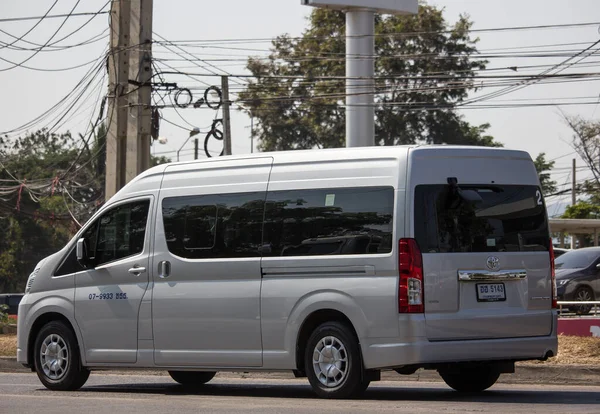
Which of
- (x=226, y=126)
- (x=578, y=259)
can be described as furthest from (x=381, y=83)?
(x=578, y=259)

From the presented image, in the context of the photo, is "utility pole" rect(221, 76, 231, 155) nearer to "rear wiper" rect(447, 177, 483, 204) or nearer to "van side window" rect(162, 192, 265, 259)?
"van side window" rect(162, 192, 265, 259)

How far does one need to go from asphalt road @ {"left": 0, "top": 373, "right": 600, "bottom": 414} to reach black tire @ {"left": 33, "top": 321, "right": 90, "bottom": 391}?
16 centimetres

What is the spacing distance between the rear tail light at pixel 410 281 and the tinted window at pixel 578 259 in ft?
58.7

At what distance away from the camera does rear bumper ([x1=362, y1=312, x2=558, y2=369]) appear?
10.3 meters

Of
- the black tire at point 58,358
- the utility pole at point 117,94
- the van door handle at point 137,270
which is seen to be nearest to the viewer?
the van door handle at point 137,270

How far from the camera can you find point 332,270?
10.8 meters

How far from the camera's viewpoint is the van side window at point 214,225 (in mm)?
11609

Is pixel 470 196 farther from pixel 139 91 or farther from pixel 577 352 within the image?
pixel 139 91

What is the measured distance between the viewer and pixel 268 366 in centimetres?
1136

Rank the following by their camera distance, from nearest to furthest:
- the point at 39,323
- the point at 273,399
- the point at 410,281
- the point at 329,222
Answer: the point at 410,281 → the point at 329,222 → the point at 273,399 → the point at 39,323

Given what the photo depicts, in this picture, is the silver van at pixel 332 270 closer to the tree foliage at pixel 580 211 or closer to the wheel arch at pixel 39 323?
the wheel arch at pixel 39 323

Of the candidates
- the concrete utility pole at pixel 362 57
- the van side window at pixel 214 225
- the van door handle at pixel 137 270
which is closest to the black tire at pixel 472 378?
the van side window at pixel 214 225

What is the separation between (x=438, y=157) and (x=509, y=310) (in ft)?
5.02

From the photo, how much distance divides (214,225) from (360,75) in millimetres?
29195
